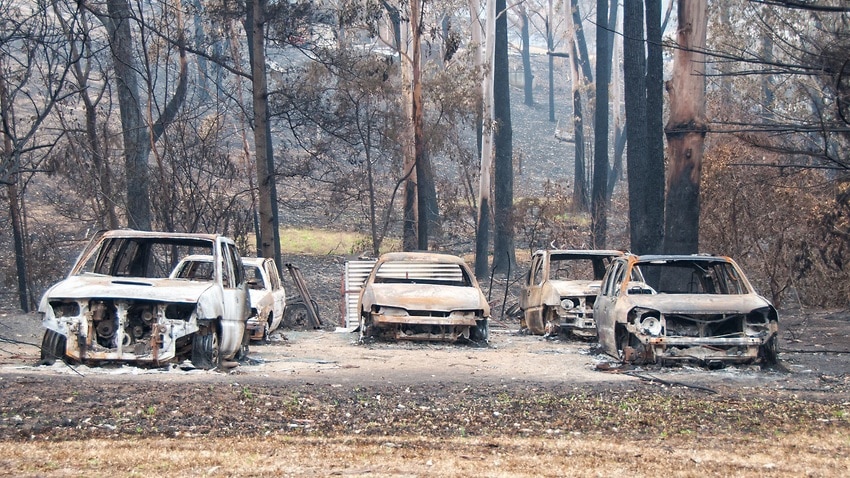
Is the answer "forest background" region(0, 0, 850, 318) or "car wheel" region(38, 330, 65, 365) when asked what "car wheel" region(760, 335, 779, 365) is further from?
"car wheel" region(38, 330, 65, 365)

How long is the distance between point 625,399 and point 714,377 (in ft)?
7.40

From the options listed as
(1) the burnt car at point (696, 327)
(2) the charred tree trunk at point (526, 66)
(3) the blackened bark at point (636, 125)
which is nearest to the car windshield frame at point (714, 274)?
(1) the burnt car at point (696, 327)

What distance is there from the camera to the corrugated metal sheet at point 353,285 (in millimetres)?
20531

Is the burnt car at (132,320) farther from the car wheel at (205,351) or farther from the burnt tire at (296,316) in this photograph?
the burnt tire at (296,316)

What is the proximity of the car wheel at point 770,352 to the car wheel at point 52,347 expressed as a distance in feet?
26.4

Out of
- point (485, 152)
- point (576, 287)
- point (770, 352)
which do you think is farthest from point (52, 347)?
point (485, 152)

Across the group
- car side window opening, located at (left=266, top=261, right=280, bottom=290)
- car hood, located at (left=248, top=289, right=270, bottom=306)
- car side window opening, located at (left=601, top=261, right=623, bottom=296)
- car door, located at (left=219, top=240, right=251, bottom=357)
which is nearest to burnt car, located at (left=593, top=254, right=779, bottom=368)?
car side window opening, located at (left=601, top=261, right=623, bottom=296)

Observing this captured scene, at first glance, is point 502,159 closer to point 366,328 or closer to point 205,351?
point 366,328

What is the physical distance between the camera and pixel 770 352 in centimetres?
1230

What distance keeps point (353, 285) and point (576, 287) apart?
17.7 ft

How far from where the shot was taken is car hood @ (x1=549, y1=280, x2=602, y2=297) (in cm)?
1691

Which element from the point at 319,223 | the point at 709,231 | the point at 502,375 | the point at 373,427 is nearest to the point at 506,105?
the point at 319,223

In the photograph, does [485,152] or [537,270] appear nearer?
[537,270]

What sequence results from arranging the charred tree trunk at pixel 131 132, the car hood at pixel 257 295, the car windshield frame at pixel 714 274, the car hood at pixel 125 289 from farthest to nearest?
the charred tree trunk at pixel 131 132 < the car hood at pixel 257 295 < the car windshield frame at pixel 714 274 < the car hood at pixel 125 289
